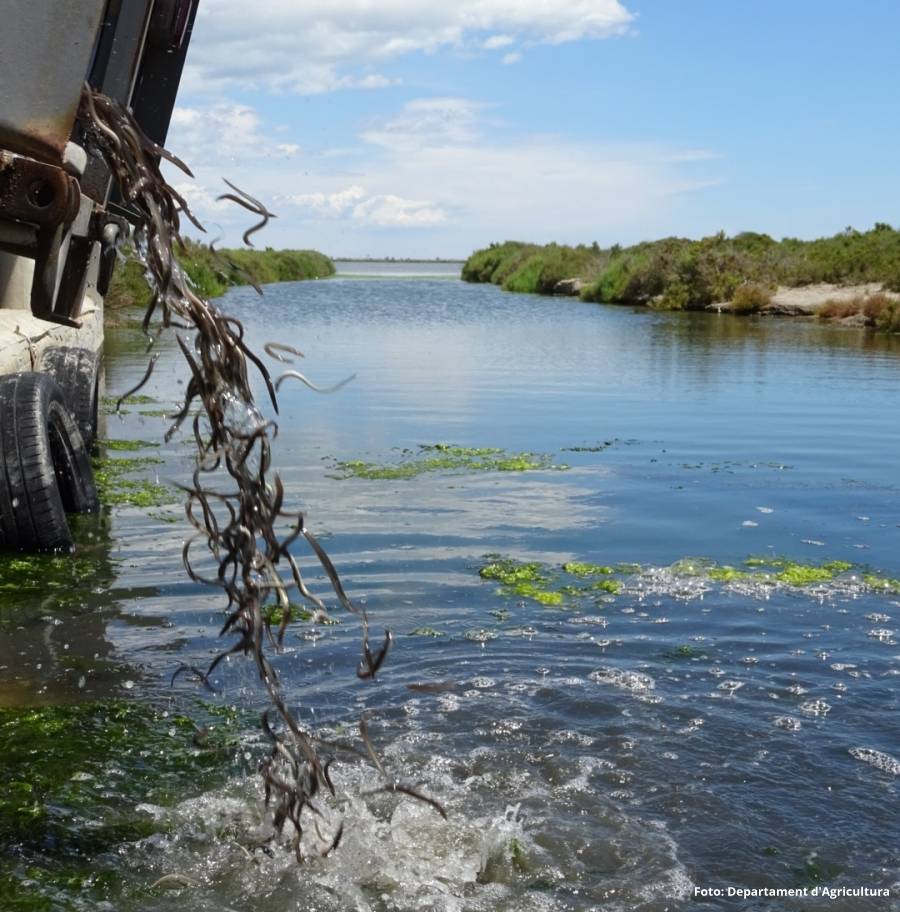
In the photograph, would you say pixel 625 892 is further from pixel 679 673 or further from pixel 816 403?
pixel 816 403

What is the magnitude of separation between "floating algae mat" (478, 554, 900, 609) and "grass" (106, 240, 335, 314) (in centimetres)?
267

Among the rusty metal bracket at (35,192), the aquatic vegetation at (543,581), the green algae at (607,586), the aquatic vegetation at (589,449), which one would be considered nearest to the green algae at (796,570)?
the green algae at (607,586)

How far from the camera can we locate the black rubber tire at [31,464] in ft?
25.7

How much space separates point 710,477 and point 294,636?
6.46 meters

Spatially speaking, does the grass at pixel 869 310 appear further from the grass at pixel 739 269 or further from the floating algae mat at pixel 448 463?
the floating algae mat at pixel 448 463

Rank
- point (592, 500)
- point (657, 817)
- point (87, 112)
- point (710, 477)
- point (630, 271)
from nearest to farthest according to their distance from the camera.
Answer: point (87, 112) → point (657, 817) → point (592, 500) → point (710, 477) → point (630, 271)

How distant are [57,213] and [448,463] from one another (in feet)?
31.7

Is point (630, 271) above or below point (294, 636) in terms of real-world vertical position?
above

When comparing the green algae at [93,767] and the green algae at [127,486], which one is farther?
the green algae at [127,486]

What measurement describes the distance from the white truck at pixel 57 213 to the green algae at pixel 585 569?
11.1 ft

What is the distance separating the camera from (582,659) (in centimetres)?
671

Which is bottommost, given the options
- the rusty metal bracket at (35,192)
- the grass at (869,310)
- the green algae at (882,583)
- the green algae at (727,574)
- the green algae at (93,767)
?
the green algae at (93,767)

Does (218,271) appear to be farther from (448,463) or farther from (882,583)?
(448,463)

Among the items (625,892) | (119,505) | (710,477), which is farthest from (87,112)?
(710,477)
